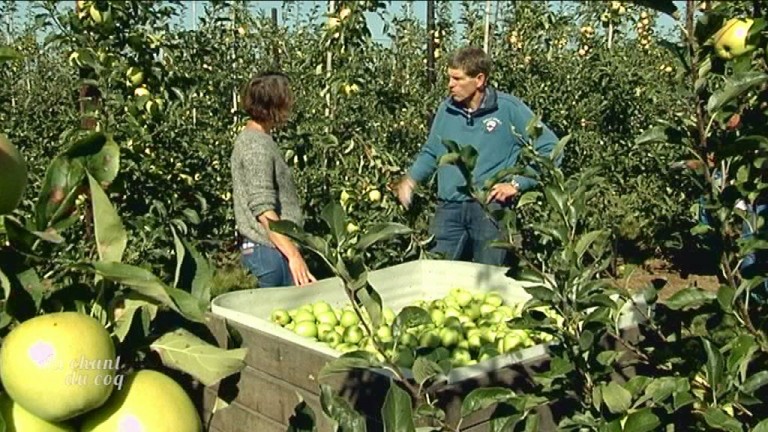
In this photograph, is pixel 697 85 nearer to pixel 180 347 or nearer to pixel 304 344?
pixel 180 347

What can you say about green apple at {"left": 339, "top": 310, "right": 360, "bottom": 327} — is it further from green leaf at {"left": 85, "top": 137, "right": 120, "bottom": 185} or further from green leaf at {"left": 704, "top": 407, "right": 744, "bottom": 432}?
green leaf at {"left": 85, "top": 137, "right": 120, "bottom": 185}

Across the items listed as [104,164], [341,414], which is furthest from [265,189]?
[104,164]

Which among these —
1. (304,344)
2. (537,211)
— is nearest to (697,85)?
(304,344)

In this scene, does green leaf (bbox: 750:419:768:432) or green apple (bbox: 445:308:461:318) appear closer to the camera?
green leaf (bbox: 750:419:768:432)

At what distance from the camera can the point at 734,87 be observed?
1.06 meters

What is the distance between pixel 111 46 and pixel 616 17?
15.7 feet

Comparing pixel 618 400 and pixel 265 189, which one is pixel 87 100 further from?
pixel 618 400

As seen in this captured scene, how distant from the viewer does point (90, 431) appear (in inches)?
26.2

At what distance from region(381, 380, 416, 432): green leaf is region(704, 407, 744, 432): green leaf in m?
0.46

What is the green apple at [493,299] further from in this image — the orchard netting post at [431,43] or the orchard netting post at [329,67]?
the orchard netting post at [431,43]

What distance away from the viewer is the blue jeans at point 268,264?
3268 millimetres

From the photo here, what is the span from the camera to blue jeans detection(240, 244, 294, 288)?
129 inches

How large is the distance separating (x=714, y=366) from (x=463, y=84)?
2.70 m

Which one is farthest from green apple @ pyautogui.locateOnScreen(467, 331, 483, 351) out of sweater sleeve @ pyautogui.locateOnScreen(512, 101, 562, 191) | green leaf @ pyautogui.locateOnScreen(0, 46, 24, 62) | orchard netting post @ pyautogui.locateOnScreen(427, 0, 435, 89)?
orchard netting post @ pyautogui.locateOnScreen(427, 0, 435, 89)
